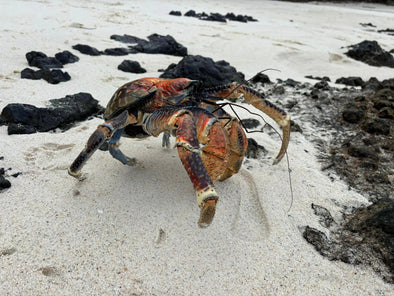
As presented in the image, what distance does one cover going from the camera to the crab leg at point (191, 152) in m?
1.78

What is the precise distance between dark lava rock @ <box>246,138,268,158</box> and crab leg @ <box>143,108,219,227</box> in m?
1.47

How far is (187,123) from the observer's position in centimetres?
210

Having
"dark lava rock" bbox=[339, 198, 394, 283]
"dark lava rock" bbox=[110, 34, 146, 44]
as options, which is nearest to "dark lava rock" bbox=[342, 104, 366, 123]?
"dark lava rock" bbox=[339, 198, 394, 283]

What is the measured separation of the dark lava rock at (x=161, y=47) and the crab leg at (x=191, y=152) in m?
5.65

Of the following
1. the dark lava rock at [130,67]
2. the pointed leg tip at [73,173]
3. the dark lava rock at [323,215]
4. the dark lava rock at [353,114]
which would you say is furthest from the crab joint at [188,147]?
the dark lava rock at [130,67]

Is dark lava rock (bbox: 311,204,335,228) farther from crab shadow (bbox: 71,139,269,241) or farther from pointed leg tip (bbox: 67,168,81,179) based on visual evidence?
pointed leg tip (bbox: 67,168,81,179)

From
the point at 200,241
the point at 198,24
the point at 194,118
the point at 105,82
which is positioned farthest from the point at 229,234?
the point at 198,24

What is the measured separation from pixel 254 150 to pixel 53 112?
8.38 ft

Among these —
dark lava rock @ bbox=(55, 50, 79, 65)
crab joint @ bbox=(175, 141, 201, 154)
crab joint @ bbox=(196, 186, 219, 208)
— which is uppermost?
crab joint @ bbox=(175, 141, 201, 154)

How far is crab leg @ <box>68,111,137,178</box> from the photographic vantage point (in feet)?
7.93

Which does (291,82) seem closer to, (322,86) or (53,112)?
(322,86)

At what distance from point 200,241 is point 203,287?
39cm

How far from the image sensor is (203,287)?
2037 millimetres

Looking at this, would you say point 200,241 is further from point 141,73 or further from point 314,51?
point 314,51
